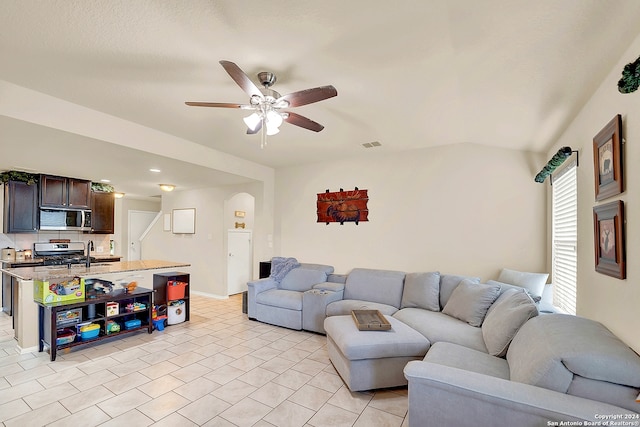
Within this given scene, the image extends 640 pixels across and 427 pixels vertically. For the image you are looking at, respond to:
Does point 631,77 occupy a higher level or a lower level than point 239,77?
lower

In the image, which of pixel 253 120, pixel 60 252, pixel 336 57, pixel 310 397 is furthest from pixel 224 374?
pixel 60 252

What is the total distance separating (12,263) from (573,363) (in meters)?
6.81

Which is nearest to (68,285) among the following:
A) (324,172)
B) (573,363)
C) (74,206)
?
(74,206)

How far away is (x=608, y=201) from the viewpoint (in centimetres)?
185

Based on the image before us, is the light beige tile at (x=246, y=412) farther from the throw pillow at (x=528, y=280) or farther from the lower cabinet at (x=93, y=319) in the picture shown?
the throw pillow at (x=528, y=280)

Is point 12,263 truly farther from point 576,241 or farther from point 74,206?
point 576,241

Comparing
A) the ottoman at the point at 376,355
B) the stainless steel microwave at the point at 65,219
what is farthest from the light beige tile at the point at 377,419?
the stainless steel microwave at the point at 65,219

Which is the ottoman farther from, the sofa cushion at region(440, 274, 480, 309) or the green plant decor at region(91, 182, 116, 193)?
the green plant decor at region(91, 182, 116, 193)

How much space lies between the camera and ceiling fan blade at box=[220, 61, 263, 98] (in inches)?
67.9

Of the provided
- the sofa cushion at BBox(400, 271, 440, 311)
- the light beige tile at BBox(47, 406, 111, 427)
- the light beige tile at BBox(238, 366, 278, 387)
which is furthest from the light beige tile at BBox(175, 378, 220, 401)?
the sofa cushion at BBox(400, 271, 440, 311)

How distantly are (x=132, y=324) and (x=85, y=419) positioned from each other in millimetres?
1781

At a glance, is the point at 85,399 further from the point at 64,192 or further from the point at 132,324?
the point at 64,192

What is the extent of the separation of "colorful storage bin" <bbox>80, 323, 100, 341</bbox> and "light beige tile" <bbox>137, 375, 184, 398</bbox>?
129 cm

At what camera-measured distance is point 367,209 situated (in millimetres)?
4602
